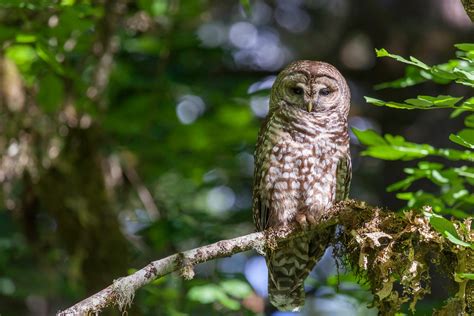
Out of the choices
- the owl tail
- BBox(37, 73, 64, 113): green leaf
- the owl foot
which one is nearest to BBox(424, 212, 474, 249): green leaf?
the owl foot

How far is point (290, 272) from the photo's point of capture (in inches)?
172

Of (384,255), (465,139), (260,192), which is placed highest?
(465,139)

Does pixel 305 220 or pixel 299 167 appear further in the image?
pixel 299 167

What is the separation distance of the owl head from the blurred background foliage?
102 centimetres

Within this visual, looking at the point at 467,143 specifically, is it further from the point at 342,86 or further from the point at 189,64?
the point at 189,64

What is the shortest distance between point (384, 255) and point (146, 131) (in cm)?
297

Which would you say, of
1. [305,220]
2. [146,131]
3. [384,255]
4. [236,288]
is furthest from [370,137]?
[146,131]

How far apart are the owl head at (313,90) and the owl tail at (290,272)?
0.70 meters

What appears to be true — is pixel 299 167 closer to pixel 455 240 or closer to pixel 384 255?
pixel 384 255

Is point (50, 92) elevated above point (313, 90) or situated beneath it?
situated beneath

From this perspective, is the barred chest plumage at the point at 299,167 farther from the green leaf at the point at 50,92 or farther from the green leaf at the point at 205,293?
the green leaf at the point at 50,92

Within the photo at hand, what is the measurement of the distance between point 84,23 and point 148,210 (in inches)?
77.9

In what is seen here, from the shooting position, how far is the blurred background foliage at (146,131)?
5.22m

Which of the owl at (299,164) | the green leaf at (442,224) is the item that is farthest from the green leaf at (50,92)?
the green leaf at (442,224)
